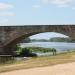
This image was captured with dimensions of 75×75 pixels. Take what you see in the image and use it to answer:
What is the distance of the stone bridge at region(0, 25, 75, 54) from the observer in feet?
145

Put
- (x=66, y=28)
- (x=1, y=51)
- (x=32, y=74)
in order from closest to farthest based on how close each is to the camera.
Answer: (x=32, y=74) → (x=66, y=28) → (x=1, y=51)

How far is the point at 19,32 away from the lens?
47.3m

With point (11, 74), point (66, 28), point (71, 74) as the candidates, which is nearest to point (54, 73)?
point (71, 74)

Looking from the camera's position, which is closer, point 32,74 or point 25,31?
point 32,74

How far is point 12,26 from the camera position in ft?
157

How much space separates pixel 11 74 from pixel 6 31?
40.5m

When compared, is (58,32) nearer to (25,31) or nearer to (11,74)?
(25,31)

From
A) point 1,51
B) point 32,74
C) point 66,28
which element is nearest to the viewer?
point 32,74

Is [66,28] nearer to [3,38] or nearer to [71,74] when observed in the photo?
[3,38]

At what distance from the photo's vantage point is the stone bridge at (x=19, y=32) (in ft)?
145

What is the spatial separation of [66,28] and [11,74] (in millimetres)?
35935

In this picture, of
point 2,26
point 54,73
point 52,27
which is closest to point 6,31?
point 2,26

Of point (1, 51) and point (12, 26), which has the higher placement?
point (12, 26)

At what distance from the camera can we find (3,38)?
49.5m
